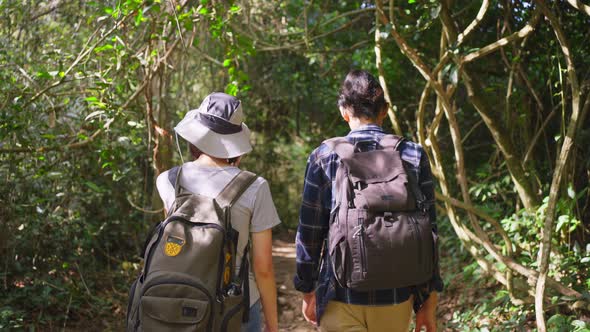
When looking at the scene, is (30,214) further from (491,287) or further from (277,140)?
(277,140)

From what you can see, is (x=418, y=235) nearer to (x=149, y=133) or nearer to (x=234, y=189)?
(x=234, y=189)

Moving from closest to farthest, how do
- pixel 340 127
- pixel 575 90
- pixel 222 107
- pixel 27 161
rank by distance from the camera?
1. pixel 222 107
2. pixel 575 90
3. pixel 27 161
4. pixel 340 127

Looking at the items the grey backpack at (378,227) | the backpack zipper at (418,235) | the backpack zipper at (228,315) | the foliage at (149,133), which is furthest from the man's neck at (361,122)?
the foliage at (149,133)

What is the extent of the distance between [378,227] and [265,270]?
48 cm

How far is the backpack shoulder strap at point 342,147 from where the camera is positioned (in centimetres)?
262

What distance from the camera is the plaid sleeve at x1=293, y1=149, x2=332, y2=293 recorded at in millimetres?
2682

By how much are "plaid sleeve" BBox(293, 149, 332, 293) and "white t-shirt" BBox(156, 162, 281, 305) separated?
0.77ft

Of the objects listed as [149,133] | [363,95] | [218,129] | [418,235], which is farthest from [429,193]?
[149,133]

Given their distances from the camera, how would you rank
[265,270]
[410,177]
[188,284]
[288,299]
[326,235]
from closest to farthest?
[188,284] < [265,270] < [410,177] < [326,235] < [288,299]

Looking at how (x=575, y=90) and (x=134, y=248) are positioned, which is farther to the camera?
(x=134, y=248)

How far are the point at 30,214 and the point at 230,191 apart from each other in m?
3.88

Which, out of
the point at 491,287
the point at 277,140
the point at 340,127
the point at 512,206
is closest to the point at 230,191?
the point at 491,287

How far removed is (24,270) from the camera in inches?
225

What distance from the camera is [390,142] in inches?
105
